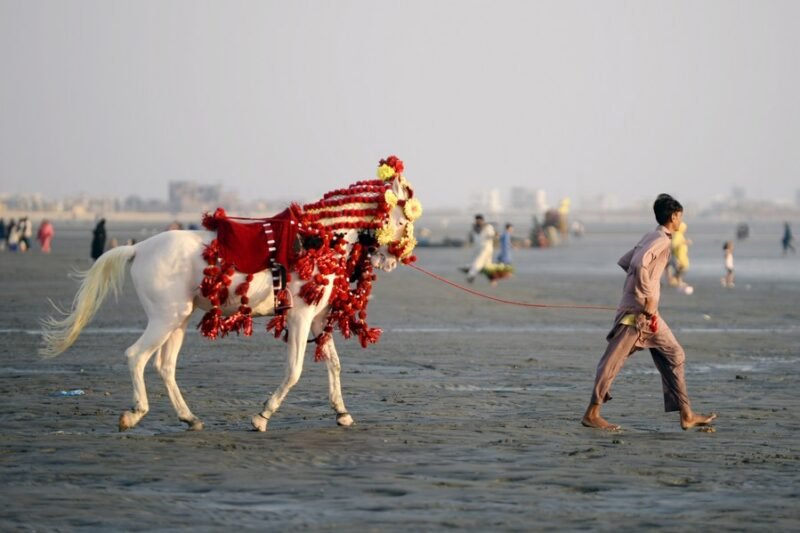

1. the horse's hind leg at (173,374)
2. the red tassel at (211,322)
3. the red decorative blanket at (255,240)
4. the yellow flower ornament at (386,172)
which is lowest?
the horse's hind leg at (173,374)

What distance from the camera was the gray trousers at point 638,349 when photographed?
12.0 metres

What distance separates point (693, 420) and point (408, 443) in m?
2.57

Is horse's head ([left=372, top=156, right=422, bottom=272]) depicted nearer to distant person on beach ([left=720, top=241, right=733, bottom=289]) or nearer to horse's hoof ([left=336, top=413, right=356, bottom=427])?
horse's hoof ([left=336, top=413, right=356, bottom=427])

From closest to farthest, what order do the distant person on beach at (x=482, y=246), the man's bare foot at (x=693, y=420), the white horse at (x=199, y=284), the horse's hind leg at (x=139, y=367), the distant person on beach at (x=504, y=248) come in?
the horse's hind leg at (x=139, y=367) → the white horse at (x=199, y=284) → the man's bare foot at (x=693, y=420) → the distant person on beach at (x=482, y=246) → the distant person on beach at (x=504, y=248)

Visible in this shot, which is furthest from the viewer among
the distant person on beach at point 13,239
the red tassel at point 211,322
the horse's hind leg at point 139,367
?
the distant person on beach at point 13,239

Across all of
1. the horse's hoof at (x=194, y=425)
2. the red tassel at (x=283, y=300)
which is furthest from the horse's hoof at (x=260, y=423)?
the red tassel at (x=283, y=300)

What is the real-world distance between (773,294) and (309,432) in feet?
82.6

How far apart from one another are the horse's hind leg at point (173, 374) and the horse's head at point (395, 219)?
1.86 metres

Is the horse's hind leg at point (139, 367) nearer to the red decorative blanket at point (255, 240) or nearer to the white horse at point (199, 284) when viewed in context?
the white horse at point (199, 284)

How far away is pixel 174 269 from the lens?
1167 cm

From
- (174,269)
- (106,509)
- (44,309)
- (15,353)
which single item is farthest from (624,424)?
(44,309)

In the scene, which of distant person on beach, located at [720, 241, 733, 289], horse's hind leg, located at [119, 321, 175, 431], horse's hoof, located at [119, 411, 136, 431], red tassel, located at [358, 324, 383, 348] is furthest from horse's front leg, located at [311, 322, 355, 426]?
distant person on beach, located at [720, 241, 733, 289]

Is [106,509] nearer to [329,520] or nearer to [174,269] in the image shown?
[329,520]

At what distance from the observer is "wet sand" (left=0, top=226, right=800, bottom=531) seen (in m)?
8.52
